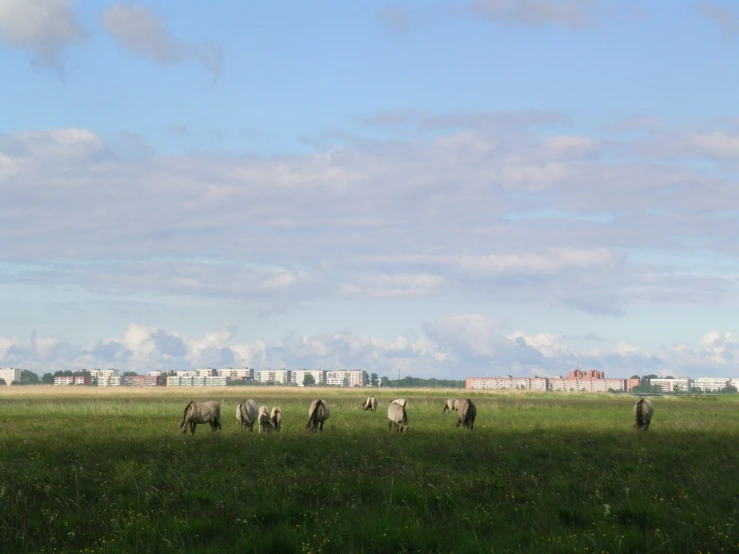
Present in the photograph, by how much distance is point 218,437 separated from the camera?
2455 cm

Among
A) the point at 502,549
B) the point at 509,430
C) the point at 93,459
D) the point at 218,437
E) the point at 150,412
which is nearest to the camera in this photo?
the point at 502,549

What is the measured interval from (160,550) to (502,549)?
4.43 meters

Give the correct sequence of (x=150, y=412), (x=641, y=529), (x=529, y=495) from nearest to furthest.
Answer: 1. (x=641, y=529)
2. (x=529, y=495)
3. (x=150, y=412)

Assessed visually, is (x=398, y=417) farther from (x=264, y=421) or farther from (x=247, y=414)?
(x=247, y=414)

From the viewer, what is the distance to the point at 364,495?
12945 mm

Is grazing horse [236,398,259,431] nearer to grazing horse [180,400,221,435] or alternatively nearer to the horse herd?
the horse herd

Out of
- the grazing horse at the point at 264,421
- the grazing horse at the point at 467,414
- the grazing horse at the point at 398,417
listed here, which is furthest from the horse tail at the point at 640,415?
the grazing horse at the point at 264,421

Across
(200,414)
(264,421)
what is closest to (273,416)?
(264,421)

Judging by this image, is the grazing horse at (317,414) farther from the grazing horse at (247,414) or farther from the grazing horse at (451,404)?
the grazing horse at (451,404)

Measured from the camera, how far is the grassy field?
386 inches

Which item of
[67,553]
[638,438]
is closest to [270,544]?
[67,553]

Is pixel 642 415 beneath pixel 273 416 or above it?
above

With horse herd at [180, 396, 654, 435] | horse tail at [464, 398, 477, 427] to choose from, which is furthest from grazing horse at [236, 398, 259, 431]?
horse tail at [464, 398, 477, 427]

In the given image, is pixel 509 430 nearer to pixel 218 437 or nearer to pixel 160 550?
pixel 218 437
